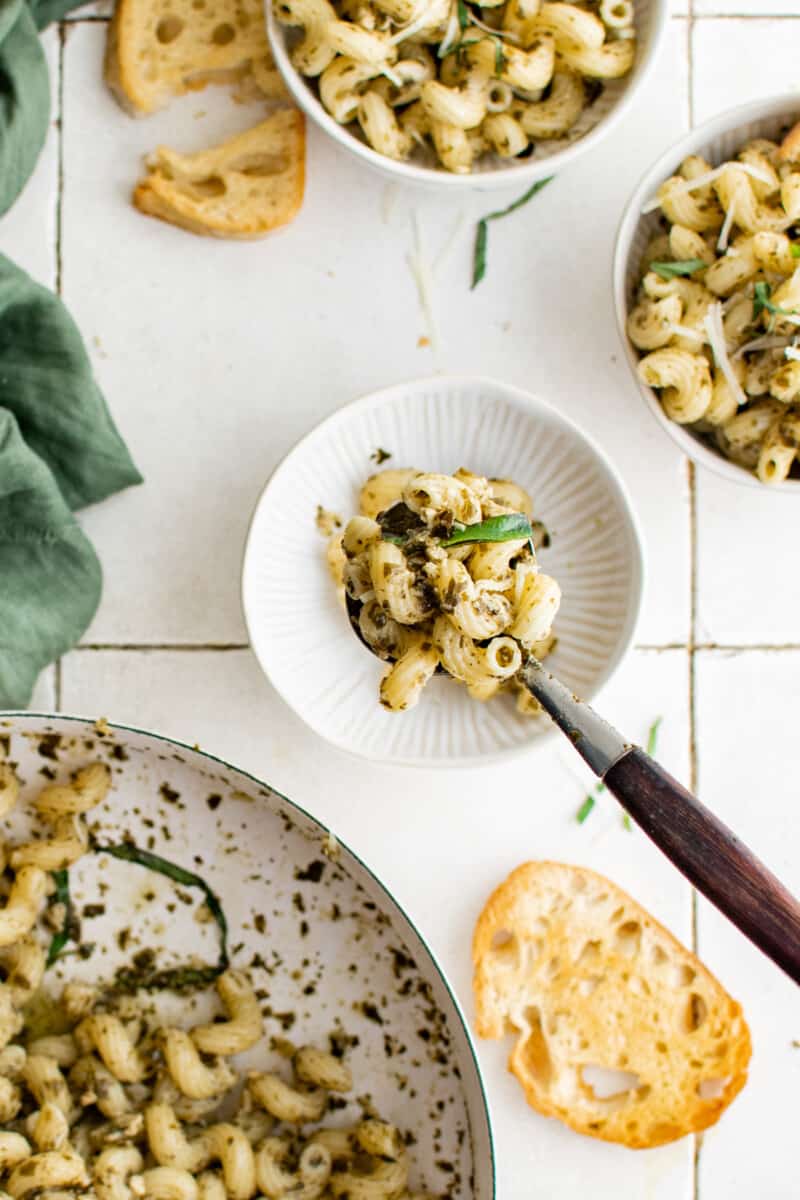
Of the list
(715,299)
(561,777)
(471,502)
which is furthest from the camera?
(561,777)

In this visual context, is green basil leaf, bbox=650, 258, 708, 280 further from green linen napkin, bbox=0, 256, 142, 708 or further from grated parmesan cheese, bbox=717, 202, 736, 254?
green linen napkin, bbox=0, 256, 142, 708

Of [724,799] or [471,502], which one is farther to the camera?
[724,799]

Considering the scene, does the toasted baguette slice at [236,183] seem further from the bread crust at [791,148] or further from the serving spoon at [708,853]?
the serving spoon at [708,853]

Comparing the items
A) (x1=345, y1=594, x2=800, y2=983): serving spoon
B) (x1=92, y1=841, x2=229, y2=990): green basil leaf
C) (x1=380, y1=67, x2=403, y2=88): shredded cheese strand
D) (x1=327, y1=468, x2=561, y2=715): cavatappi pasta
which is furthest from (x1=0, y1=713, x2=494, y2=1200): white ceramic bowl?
(x1=380, y1=67, x2=403, y2=88): shredded cheese strand

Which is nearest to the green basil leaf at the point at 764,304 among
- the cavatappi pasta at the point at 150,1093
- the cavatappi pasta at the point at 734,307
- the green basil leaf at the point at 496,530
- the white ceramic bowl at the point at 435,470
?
the cavatappi pasta at the point at 734,307

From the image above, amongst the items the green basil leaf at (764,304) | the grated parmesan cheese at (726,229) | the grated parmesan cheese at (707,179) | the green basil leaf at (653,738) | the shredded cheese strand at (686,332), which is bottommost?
the green basil leaf at (653,738)

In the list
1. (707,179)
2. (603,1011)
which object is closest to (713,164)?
(707,179)

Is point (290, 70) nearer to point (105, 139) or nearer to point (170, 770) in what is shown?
point (105, 139)

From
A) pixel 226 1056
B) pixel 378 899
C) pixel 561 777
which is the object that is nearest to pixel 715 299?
pixel 561 777
